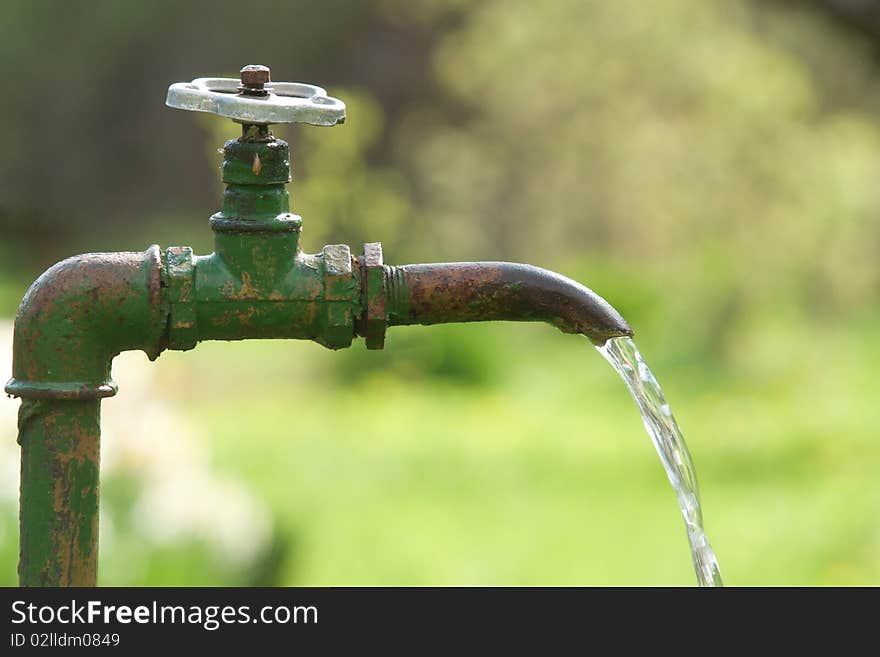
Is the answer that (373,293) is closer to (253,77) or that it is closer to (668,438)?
(253,77)

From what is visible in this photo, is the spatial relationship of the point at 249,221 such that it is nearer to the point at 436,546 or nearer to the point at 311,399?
the point at 436,546

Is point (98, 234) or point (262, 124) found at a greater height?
point (98, 234)

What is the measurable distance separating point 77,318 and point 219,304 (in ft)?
0.43

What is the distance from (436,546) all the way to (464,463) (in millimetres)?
728

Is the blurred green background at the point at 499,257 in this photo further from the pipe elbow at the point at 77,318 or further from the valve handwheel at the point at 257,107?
the valve handwheel at the point at 257,107

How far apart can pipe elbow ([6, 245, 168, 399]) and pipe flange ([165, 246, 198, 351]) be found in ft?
0.04

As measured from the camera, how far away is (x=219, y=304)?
1.28m

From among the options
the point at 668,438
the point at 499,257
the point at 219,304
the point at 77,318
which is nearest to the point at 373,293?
the point at 219,304

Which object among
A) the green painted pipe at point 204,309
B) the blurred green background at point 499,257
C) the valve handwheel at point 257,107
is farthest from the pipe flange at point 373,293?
the blurred green background at point 499,257

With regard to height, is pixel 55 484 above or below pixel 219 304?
below

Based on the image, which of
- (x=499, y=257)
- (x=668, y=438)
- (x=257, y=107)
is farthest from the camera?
(x=499, y=257)

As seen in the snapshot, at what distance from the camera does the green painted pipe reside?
4.05ft
